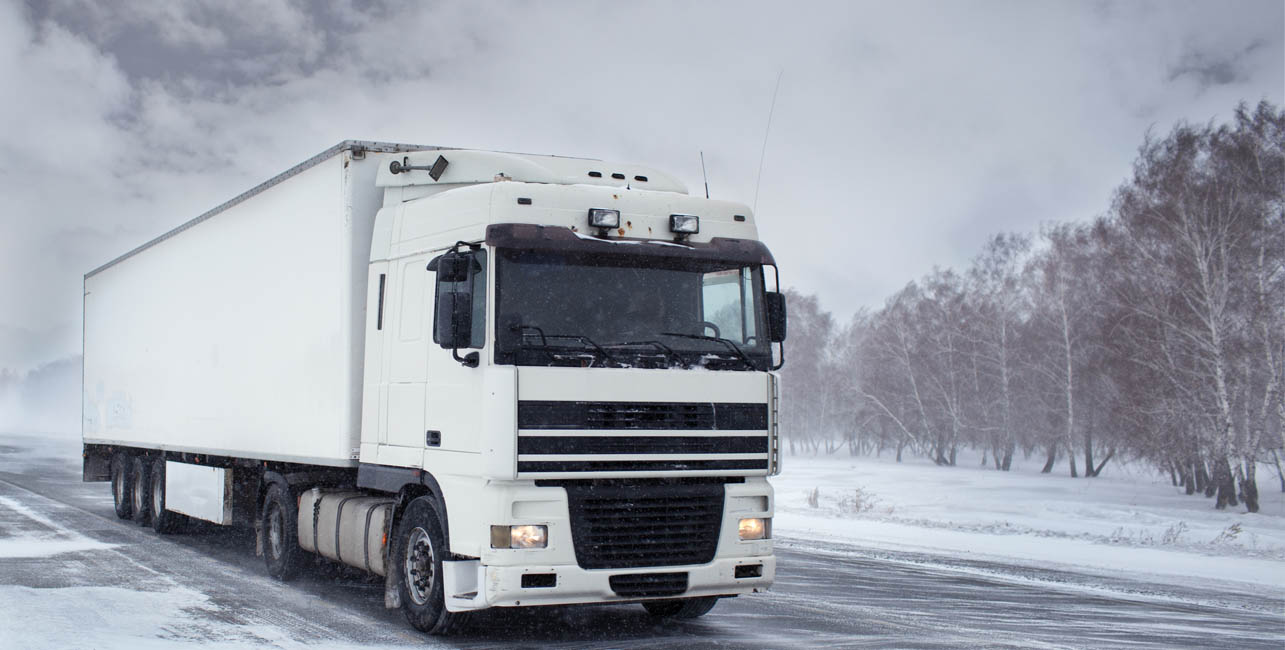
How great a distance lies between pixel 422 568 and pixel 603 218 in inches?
113

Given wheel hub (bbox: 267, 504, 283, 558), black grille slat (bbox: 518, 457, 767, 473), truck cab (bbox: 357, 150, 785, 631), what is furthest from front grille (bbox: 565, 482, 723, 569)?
wheel hub (bbox: 267, 504, 283, 558)

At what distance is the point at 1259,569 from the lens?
13734 mm

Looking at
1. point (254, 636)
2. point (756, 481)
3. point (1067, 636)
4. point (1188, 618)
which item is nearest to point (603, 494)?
point (756, 481)

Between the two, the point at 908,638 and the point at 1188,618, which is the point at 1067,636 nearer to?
the point at 908,638

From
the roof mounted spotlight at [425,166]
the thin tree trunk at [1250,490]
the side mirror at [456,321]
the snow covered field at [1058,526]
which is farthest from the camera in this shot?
the thin tree trunk at [1250,490]

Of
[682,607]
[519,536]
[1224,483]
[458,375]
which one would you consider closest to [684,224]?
[458,375]

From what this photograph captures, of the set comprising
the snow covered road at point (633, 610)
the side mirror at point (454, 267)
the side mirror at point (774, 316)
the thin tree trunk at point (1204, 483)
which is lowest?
the thin tree trunk at point (1204, 483)

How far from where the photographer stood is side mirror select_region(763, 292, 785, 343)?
802cm

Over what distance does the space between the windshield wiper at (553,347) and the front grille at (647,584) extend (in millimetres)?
1428

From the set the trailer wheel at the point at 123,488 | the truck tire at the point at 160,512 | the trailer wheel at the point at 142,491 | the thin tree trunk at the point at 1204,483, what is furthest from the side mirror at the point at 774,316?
the thin tree trunk at the point at 1204,483

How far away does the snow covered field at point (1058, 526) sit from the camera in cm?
1441

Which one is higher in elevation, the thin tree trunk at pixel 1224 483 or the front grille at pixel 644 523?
the front grille at pixel 644 523

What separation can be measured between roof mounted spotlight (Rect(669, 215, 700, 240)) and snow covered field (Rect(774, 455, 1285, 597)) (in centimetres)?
792

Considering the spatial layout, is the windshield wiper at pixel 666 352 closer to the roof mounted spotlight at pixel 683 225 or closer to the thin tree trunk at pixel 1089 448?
the roof mounted spotlight at pixel 683 225
